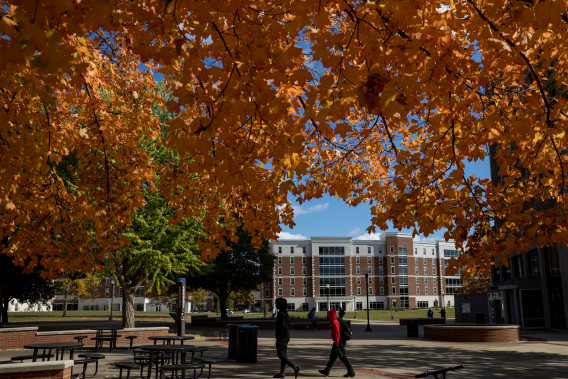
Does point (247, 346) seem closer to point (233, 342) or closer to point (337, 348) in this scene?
point (233, 342)

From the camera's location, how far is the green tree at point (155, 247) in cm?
2206

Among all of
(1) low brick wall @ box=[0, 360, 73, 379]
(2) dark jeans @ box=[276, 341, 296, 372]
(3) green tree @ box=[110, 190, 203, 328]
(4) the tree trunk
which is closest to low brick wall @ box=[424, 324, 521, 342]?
(3) green tree @ box=[110, 190, 203, 328]

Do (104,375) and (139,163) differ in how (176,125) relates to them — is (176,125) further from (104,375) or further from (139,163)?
(104,375)

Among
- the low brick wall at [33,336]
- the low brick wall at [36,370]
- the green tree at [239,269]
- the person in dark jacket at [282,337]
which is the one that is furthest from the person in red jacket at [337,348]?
the green tree at [239,269]

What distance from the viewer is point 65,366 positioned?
7.36m

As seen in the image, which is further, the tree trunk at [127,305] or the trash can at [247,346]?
the tree trunk at [127,305]

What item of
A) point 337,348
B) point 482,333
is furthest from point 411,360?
point 482,333

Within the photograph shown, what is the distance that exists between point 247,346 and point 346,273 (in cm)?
8866

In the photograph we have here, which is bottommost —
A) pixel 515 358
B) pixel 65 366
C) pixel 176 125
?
pixel 515 358

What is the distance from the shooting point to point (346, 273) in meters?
101

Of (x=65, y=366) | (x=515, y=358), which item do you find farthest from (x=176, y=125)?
(x=515, y=358)

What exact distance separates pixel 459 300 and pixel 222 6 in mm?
43514

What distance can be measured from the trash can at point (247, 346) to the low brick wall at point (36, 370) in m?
7.27

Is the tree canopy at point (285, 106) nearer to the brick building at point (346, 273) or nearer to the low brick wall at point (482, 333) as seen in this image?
the low brick wall at point (482, 333)
